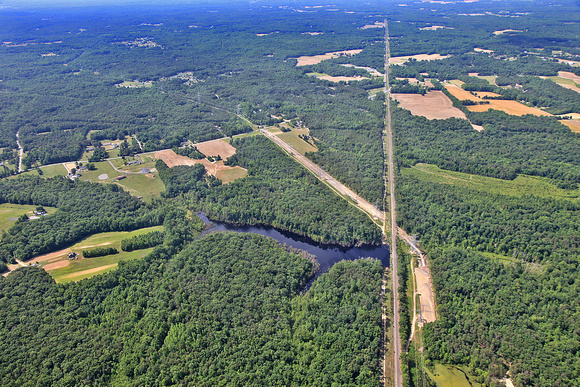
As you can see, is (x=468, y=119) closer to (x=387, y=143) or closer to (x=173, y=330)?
(x=387, y=143)

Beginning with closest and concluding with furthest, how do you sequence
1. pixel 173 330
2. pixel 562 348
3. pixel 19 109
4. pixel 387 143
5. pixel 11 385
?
pixel 11 385, pixel 562 348, pixel 173 330, pixel 387 143, pixel 19 109

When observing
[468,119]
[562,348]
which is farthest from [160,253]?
[468,119]

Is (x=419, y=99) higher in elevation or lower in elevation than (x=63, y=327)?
higher

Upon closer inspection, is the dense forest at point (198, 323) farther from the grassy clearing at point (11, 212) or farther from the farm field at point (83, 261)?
the grassy clearing at point (11, 212)

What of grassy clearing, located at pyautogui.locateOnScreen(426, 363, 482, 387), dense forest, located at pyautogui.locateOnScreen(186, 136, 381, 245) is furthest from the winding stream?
grassy clearing, located at pyautogui.locateOnScreen(426, 363, 482, 387)

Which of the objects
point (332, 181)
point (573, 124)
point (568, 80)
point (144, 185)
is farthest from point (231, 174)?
point (568, 80)

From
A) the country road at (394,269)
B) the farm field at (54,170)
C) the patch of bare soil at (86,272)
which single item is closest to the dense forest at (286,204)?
the country road at (394,269)

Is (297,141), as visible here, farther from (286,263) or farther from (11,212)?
(11,212)
